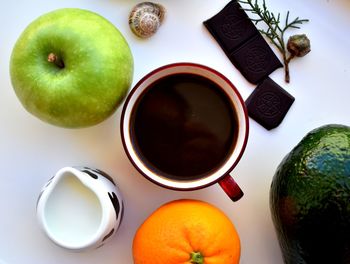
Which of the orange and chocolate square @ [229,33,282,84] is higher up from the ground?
chocolate square @ [229,33,282,84]

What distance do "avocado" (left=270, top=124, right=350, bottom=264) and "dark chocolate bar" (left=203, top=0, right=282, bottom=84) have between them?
0.58 feet

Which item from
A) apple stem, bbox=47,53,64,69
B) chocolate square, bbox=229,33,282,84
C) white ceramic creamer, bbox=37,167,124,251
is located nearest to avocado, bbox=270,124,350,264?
chocolate square, bbox=229,33,282,84

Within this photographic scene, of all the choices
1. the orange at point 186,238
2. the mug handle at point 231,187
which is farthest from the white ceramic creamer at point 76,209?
the mug handle at point 231,187

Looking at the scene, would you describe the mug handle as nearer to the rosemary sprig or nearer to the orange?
the orange

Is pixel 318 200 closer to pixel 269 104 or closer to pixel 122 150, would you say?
pixel 269 104

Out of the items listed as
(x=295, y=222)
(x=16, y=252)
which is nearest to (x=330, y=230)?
(x=295, y=222)

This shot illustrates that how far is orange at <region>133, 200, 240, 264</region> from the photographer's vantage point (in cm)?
82

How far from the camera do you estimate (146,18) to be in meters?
0.93

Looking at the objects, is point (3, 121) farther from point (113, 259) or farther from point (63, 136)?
point (113, 259)

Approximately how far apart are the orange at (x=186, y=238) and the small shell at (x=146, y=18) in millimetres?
313

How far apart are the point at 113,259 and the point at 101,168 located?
0.17 meters

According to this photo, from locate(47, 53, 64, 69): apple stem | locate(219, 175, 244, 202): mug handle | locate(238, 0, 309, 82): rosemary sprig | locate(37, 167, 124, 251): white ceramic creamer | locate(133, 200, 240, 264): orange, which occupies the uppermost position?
locate(47, 53, 64, 69): apple stem

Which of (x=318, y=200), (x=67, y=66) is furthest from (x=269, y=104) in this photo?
(x=67, y=66)

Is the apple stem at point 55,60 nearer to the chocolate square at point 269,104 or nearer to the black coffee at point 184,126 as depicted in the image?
the black coffee at point 184,126
